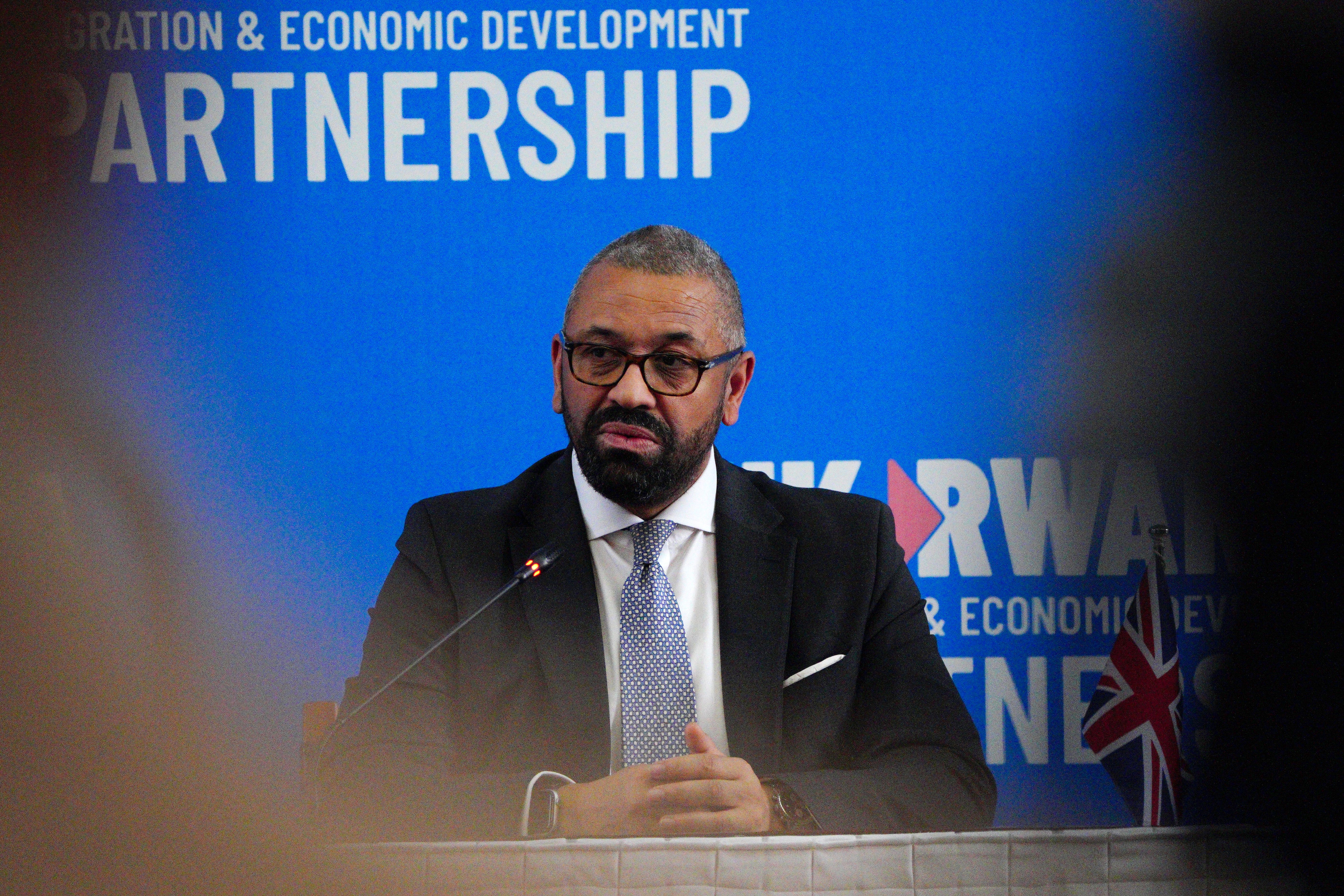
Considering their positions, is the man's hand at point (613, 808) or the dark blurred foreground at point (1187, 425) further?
the dark blurred foreground at point (1187, 425)

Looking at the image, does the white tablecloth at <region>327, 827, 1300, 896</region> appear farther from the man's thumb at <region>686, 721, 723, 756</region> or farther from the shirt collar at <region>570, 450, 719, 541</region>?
the shirt collar at <region>570, 450, 719, 541</region>

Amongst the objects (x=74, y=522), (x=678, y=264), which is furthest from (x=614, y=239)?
(x=74, y=522)

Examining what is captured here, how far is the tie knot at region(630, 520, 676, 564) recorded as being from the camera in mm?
1888

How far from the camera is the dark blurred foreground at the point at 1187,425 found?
2.11m

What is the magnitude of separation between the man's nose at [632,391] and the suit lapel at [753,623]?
0.81 feet

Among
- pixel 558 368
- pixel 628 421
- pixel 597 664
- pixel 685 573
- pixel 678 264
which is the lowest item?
pixel 597 664

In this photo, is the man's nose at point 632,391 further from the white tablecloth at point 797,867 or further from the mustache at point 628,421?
the white tablecloth at point 797,867

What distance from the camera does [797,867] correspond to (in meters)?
1.00

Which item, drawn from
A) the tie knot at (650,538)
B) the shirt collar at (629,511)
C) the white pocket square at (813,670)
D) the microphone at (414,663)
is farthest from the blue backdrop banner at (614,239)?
the microphone at (414,663)

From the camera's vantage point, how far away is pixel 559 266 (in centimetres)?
217

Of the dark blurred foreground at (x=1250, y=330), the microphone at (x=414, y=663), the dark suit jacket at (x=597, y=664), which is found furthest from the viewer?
the dark blurred foreground at (x=1250, y=330)

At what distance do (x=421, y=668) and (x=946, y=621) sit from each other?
1083mm

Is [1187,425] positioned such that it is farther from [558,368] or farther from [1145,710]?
[558,368]

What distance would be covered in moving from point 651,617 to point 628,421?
13.7 inches
